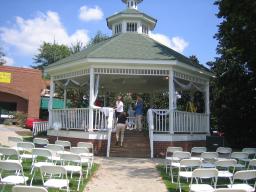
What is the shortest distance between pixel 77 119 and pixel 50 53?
55539 mm

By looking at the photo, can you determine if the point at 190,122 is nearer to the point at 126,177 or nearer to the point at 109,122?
the point at 109,122

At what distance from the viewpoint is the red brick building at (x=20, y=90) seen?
36.9 meters

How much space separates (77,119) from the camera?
17.8 metres

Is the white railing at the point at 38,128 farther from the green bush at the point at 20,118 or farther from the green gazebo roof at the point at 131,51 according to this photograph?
the green bush at the point at 20,118

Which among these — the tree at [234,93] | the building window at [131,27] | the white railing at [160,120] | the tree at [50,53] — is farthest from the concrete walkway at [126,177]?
the tree at [50,53]

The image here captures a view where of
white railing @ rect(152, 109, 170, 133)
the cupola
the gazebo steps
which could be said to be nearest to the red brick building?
the cupola

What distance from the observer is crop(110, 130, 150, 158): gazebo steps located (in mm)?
16141

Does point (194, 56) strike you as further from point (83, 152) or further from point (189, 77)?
point (83, 152)

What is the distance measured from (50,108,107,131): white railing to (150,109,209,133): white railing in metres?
2.54

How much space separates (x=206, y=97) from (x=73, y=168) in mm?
13117

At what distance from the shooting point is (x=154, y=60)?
56.4ft

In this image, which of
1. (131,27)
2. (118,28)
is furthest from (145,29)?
(118,28)

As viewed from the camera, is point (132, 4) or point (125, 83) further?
point (132, 4)

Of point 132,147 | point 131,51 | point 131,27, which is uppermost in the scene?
point 131,27
